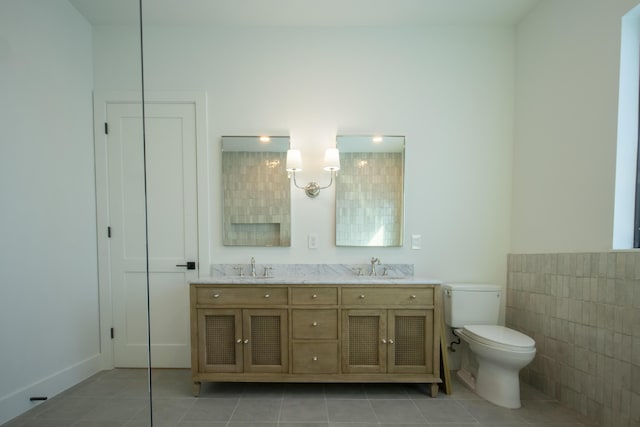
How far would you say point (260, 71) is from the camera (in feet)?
7.23

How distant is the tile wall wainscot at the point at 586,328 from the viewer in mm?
1427

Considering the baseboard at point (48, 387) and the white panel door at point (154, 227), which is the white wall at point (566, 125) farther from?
the baseboard at point (48, 387)

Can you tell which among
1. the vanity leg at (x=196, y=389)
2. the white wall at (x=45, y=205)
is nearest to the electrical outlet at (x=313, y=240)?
the vanity leg at (x=196, y=389)

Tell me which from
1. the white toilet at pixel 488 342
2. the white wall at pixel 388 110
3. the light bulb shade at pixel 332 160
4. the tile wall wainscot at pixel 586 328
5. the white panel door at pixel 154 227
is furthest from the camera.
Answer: the white wall at pixel 388 110

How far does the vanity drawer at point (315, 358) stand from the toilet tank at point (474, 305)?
94 cm

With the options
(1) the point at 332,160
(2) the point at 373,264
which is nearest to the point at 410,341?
(2) the point at 373,264

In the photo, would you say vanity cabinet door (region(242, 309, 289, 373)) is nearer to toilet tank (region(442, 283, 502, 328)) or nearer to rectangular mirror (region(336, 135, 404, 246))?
rectangular mirror (region(336, 135, 404, 246))

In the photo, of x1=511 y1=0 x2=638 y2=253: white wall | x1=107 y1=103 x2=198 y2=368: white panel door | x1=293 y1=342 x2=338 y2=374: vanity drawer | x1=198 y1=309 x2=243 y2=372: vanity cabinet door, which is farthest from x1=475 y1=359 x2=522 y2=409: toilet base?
x1=107 y1=103 x2=198 y2=368: white panel door

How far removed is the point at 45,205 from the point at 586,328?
106 inches

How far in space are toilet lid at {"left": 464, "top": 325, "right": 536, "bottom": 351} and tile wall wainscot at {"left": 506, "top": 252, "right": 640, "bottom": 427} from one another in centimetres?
26

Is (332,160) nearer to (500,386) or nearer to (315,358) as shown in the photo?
(315,358)

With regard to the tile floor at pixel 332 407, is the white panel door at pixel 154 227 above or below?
above

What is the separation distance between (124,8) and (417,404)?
2527 mm

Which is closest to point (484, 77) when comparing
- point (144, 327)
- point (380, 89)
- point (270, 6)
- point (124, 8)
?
point (380, 89)
